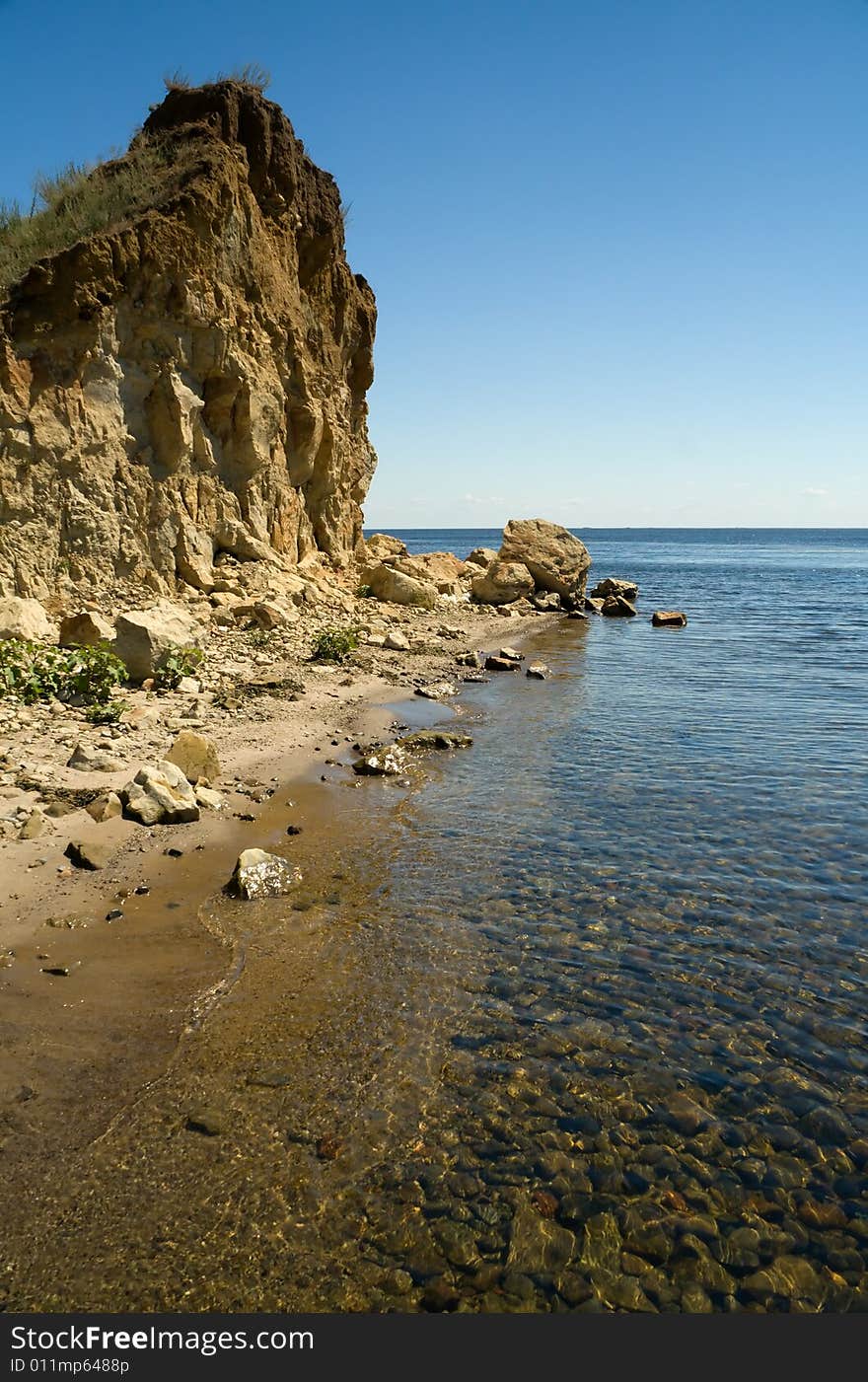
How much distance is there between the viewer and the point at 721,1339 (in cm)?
363

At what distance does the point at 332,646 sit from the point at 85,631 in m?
6.60

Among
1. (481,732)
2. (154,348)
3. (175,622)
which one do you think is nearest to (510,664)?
(481,732)

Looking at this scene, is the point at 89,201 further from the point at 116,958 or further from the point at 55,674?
the point at 116,958

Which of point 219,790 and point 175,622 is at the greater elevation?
point 175,622

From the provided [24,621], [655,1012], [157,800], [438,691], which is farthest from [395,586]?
[655,1012]

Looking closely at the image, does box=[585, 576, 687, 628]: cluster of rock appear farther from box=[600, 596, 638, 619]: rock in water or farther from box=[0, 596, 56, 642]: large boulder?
box=[0, 596, 56, 642]: large boulder

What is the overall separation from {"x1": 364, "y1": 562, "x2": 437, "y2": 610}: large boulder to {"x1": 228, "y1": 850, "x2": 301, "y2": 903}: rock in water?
20314mm

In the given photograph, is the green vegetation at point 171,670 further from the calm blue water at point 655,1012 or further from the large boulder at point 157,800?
the calm blue water at point 655,1012

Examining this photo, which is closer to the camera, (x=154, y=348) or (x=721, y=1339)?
(x=721, y=1339)

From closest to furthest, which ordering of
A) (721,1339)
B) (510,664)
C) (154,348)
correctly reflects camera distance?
(721,1339) < (154,348) < (510,664)

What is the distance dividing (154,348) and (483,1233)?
1848 centimetres

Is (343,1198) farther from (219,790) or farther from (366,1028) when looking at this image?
(219,790)

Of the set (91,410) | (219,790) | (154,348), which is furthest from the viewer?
(154,348)

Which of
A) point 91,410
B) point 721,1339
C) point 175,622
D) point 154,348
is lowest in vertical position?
point 721,1339
